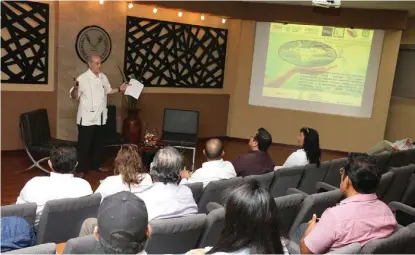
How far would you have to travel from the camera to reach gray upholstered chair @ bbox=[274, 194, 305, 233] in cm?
298

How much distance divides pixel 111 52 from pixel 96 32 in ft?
1.46

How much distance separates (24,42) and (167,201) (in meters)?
4.78

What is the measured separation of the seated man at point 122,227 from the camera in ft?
4.71

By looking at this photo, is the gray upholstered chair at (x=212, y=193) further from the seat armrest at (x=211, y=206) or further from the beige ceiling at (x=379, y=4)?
the beige ceiling at (x=379, y=4)

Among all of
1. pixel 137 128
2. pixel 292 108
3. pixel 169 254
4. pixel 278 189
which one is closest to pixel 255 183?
pixel 169 254

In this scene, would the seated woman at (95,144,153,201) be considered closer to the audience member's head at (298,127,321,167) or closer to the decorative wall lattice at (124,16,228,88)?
the audience member's head at (298,127,321,167)

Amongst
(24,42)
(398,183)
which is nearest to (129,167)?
(398,183)

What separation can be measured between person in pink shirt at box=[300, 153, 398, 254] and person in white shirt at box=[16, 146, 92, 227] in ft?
5.01

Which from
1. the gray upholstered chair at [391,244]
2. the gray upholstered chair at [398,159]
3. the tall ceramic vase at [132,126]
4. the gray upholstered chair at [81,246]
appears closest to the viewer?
the gray upholstered chair at [81,246]

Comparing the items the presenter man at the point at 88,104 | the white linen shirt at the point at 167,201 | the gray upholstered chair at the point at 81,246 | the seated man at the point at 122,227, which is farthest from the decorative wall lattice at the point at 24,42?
the seated man at the point at 122,227

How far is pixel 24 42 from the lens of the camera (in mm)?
6316

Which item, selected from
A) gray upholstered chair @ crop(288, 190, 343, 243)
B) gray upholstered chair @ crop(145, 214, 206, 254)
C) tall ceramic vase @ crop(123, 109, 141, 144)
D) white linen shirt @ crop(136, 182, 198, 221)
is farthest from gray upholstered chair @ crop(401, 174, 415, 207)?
tall ceramic vase @ crop(123, 109, 141, 144)

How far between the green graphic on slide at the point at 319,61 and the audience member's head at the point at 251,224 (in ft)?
23.8

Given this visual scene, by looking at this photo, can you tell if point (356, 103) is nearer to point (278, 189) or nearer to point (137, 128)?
point (137, 128)
